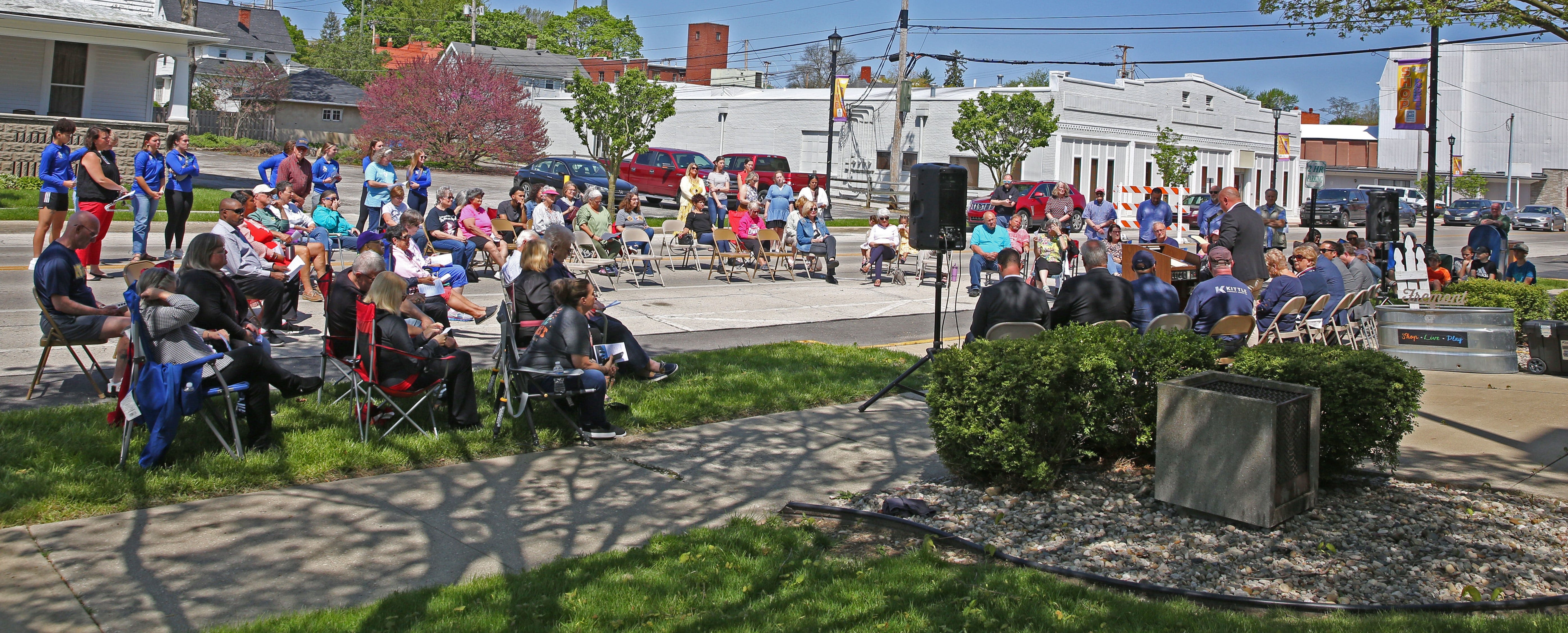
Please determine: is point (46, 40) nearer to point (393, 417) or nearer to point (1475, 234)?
point (393, 417)

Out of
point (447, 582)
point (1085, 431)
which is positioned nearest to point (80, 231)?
point (447, 582)

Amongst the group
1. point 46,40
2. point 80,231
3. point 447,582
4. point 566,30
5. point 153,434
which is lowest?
point 447,582

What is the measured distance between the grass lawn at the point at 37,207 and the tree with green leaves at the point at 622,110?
33.6 feet

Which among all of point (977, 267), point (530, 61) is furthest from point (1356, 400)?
point (530, 61)

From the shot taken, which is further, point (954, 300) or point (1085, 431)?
point (954, 300)

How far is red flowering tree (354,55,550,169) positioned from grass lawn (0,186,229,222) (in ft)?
60.3

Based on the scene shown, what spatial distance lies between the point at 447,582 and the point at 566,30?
349ft

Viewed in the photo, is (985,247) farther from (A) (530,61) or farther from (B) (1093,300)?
(A) (530,61)

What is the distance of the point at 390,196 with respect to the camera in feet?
48.2

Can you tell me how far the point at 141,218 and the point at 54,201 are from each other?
92 centimetres

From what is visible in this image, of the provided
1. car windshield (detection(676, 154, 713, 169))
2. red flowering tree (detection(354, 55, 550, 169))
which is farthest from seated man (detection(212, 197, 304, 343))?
red flowering tree (detection(354, 55, 550, 169))

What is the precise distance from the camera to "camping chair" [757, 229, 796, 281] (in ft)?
58.8

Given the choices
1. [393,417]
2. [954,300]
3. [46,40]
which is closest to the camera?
[393,417]

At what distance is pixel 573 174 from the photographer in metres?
29.9
